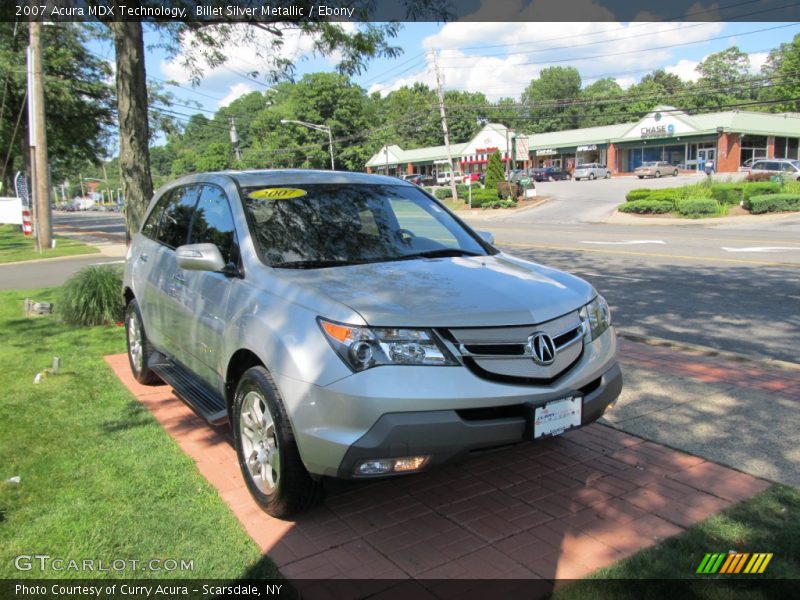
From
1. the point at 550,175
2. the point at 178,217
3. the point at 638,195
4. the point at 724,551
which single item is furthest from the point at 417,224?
the point at 550,175

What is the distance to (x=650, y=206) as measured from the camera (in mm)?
30156

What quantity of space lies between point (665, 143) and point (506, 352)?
6560 centimetres

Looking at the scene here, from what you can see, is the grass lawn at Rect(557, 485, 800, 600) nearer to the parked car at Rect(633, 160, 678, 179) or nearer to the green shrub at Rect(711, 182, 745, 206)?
the green shrub at Rect(711, 182, 745, 206)

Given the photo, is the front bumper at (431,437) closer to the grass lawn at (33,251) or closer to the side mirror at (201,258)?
the side mirror at (201,258)

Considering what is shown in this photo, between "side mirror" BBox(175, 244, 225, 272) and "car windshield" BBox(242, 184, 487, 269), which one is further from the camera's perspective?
"car windshield" BBox(242, 184, 487, 269)

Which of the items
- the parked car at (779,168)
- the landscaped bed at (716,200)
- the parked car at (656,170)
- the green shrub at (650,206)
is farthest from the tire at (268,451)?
the parked car at (656,170)

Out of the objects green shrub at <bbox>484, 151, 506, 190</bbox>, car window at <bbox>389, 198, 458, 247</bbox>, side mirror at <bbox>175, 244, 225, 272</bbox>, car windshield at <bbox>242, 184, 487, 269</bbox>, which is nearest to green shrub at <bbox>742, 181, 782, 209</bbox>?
green shrub at <bbox>484, 151, 506, 190</bbox>

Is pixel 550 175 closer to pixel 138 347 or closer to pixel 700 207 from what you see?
pixel 700 207

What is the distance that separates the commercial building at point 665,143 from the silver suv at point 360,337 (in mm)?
42302

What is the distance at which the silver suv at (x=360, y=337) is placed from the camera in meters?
2.94

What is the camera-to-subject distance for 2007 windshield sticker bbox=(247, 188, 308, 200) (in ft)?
13.8

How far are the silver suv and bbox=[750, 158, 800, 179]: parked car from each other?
41.7 m

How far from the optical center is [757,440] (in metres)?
4.29

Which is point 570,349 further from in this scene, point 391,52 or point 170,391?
point 391,52
